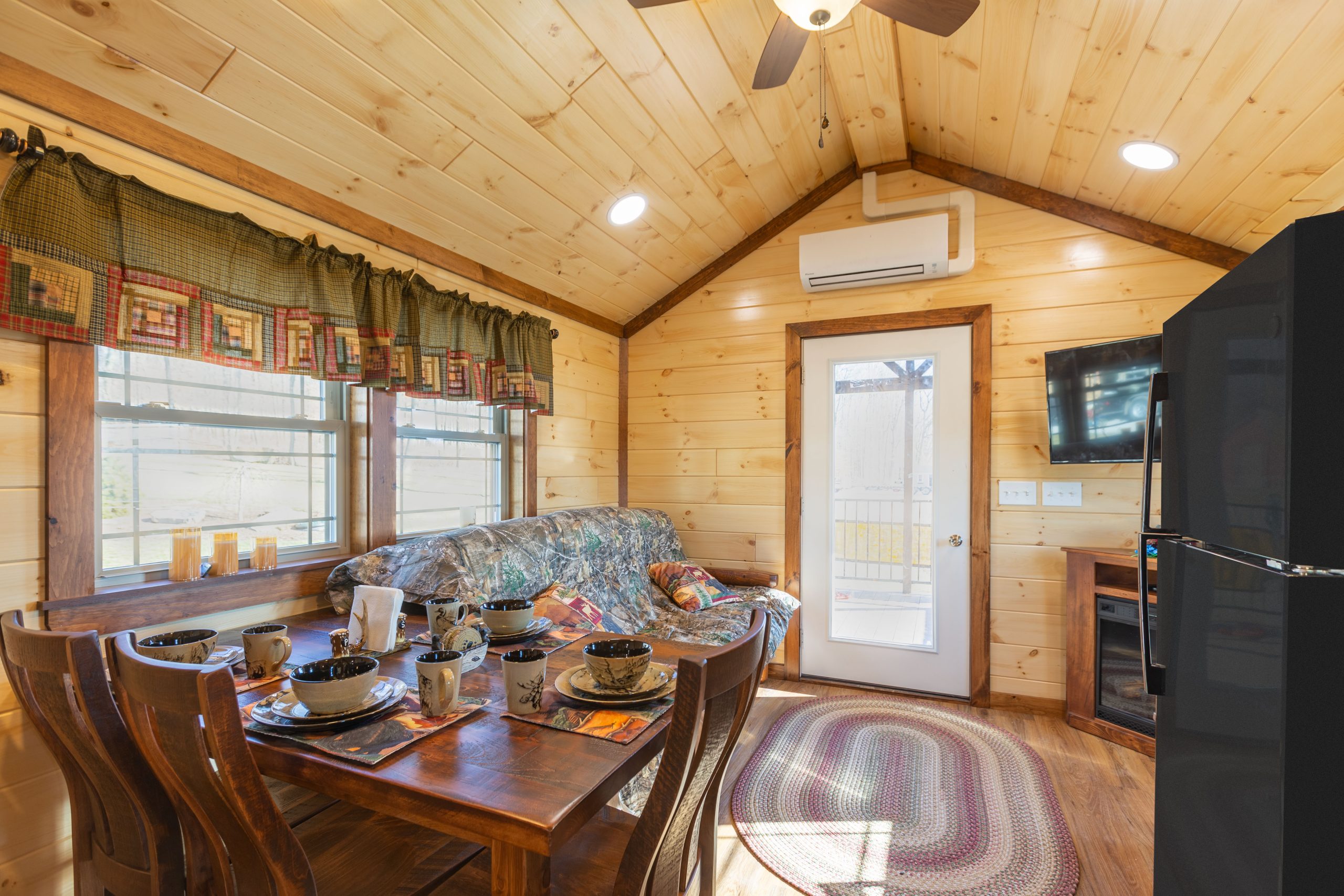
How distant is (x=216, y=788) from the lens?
0.97 meters

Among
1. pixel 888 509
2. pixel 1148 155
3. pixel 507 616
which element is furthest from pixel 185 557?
pixel 1148 155

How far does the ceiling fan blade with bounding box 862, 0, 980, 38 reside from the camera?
1.72 m

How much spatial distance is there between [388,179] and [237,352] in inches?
33.1

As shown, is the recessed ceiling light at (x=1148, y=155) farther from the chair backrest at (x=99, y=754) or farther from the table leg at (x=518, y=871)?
the chair backrest at (x=99, y=754)

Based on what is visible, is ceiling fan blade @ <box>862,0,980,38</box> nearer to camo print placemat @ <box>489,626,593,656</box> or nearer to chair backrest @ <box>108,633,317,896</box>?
camo print placemat @ <box>489,626,593,656</box>

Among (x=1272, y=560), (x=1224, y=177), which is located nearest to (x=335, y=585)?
(x=1272, y=560)

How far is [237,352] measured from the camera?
2.04m

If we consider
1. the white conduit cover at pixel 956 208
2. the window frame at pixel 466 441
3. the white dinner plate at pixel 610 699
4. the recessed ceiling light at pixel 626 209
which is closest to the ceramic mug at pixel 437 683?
the white dinner plate at pixel 610 699

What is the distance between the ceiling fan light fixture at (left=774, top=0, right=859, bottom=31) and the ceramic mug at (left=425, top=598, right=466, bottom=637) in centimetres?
180

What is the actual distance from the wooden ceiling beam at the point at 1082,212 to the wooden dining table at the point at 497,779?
11.1 feet

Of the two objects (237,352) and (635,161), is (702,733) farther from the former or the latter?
(635,161)

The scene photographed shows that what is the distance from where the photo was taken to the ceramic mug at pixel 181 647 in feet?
4.31

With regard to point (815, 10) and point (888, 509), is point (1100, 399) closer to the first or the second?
point (888, 509)

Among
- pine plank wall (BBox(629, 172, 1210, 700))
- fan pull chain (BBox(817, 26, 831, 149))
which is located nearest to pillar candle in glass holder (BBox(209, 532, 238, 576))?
pine plank wall (BBox(629, 172, 1210, 700))
